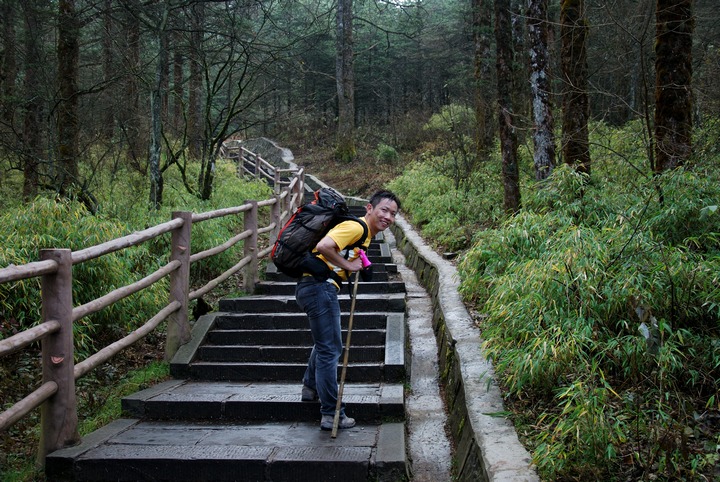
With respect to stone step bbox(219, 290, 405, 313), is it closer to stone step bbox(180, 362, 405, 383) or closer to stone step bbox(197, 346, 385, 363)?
stone step bbox(197, 346, 385, 363)

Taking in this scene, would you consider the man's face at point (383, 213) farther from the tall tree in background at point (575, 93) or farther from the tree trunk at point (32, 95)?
the tree trunk at point (32, 95)

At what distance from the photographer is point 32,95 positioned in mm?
11883

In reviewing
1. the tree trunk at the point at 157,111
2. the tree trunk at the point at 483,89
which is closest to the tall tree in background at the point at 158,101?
the tree trunk at the point at 157,111

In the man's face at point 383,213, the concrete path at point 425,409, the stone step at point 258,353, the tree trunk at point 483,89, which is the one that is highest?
the tree trunk at point 483,89

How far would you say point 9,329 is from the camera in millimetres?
6074

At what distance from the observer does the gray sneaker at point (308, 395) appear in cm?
504

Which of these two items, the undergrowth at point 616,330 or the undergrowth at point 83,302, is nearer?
the undergrowth at point 616,330

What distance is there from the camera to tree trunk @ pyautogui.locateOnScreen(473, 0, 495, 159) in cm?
1631

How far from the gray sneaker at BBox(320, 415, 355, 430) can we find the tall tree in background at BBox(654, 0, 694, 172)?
4497 millimetres

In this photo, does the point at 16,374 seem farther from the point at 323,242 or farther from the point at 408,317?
the point at 408,317

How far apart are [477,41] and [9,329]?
1490cm

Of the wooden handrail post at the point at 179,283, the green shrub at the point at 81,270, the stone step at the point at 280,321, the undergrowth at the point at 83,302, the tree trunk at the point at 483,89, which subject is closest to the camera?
the undergrowth at the point at 83,302

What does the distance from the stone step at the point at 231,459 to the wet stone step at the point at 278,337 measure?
216 centimetres

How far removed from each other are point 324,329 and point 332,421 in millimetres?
745
